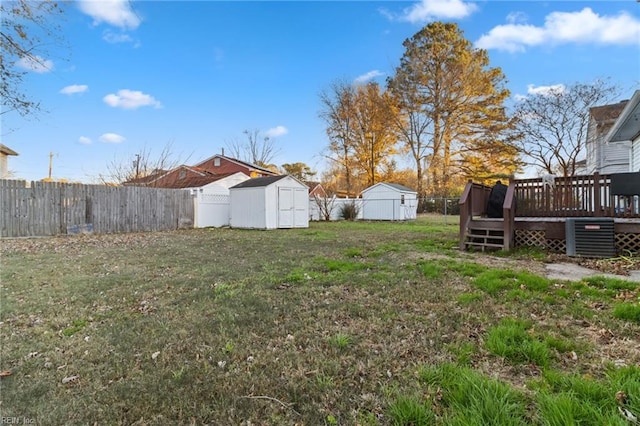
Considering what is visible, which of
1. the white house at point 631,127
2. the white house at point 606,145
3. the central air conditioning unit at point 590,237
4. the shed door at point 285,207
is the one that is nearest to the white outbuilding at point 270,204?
the shed door at point 285,207

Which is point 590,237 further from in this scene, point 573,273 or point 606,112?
point 606,112

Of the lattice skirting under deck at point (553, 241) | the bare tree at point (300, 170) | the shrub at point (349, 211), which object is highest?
the bare tree at point (300, 170)

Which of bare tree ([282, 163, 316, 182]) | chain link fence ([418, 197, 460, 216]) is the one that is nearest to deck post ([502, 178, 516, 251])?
chain link fence ([418, 197, 460, 216])

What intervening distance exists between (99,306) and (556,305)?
16.7 ft

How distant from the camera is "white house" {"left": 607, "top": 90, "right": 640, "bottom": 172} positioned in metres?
6.79

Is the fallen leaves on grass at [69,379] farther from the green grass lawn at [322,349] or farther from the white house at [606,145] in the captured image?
the white house at [606,145]

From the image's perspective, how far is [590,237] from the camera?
6242mm

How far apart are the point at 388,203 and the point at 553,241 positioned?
48.7ft

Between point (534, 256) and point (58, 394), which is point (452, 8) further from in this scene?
point (58, 394)

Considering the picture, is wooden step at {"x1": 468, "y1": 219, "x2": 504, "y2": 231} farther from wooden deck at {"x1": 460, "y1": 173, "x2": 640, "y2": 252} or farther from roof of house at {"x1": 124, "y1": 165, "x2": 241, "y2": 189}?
roof of house at {"x1": 124, "y1": 165, "x2": 241, "y2": 189}

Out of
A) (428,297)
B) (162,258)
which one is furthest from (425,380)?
(162,258)

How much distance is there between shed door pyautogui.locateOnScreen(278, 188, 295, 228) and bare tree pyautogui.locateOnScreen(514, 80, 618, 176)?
1346cm

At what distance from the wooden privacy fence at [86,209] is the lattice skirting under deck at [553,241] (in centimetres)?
1352

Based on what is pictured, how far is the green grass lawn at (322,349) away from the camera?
1.80 metres
